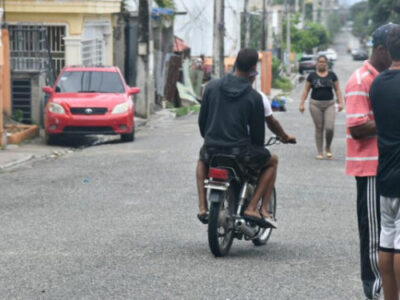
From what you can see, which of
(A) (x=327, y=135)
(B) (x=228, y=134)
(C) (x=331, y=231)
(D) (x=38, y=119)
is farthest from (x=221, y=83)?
(D) (x=38, y=119)

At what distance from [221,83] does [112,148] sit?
1230 centimetres

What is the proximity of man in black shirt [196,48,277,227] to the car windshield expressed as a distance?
14.4 meters

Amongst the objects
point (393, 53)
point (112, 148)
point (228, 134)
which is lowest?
point (112, 148)

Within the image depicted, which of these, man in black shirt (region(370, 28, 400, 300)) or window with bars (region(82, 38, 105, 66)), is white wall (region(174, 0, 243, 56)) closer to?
window with bars (region(82, 38, 105, 66))

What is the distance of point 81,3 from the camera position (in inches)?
1166

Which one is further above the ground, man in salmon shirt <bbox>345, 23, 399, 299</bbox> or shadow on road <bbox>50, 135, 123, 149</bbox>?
man in salmon shirt <bbox>345, 23, 399, 299</bbox>

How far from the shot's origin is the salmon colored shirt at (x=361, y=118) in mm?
7426

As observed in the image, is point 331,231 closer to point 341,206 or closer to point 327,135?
point 341,206

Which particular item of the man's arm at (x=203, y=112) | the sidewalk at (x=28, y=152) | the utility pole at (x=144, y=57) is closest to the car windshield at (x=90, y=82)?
the sidewalk at (x=28, y=152)

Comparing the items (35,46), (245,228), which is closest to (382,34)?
(245,228)

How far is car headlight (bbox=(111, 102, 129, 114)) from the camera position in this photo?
22.9 metres

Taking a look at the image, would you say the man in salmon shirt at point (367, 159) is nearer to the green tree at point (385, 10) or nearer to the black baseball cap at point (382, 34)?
the black baseball cap at point (382, 34)

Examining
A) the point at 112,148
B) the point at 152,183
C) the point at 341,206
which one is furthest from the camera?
the point at 112,148

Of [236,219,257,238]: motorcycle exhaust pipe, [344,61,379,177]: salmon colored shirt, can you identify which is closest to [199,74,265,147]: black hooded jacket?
[236,219,257,238]: motorcycle exhaust pipe
